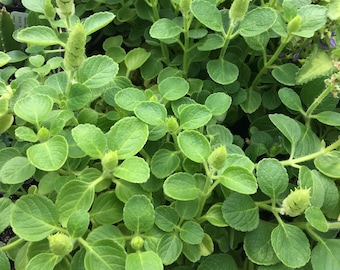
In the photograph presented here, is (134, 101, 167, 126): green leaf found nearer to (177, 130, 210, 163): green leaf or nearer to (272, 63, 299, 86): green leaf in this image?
(177, 130, 210, 163): green leaf

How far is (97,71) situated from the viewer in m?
0.64

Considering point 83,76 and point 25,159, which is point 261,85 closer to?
point 83,76

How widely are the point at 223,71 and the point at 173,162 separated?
0.69ft

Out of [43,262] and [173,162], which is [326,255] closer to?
[173,162]

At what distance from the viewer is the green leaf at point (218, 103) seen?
65 centimetres

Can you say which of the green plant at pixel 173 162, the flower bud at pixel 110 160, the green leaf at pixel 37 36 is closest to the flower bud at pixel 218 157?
the green plant at pixel 173 162

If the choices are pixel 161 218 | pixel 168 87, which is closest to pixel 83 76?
pixel 168 87

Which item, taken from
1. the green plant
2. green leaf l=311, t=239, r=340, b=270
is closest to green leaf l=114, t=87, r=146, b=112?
the green plant

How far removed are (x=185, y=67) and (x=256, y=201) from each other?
10.8 inches

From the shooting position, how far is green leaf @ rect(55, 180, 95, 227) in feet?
1.79

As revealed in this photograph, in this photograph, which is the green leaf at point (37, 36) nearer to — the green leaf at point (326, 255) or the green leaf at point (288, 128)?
→ the green leaf at point (288, 128)

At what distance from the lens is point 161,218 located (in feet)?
1.88

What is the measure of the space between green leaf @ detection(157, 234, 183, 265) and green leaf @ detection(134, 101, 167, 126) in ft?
0.49

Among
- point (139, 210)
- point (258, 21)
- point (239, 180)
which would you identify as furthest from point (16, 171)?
point (258, 21)
